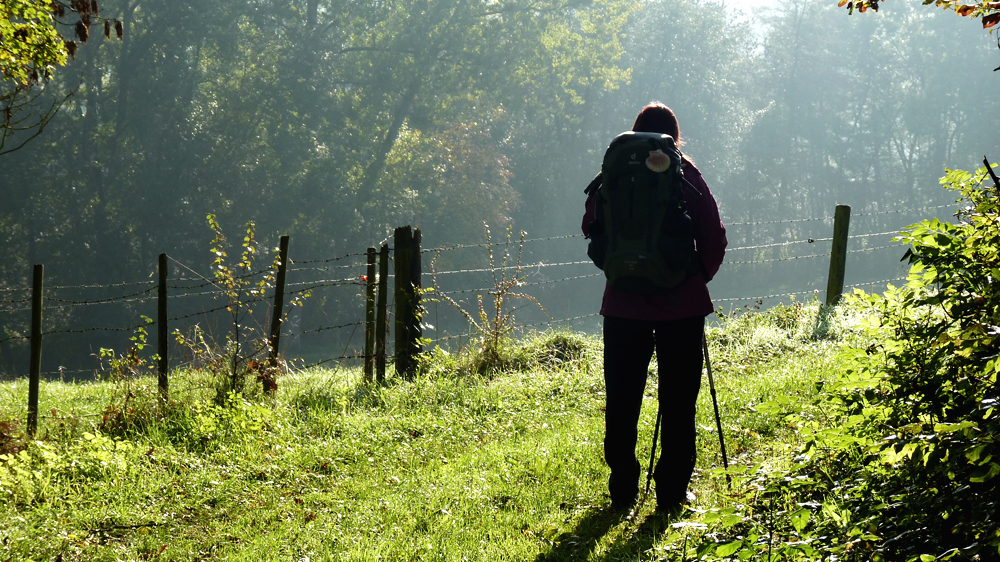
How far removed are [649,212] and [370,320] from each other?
5.03 m

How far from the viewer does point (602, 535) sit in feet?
12.8

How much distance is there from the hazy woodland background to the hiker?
8750mm

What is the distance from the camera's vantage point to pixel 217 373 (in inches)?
284

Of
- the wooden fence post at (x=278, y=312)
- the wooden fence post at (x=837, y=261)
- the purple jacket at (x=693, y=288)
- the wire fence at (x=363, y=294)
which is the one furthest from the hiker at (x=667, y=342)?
the wooden fence post at (x=837, y=261)

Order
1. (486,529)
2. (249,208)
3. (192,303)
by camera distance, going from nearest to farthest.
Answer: (486,529) → (192,303) → (249,208)

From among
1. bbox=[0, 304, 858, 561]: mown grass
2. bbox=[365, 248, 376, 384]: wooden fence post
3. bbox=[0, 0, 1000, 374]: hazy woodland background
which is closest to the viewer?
bbox=[0, 304, 858, 561]: mown grass

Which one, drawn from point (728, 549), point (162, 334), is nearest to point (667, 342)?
point (728, 549)

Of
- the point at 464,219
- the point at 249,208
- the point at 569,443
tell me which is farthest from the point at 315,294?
the point at 569,443

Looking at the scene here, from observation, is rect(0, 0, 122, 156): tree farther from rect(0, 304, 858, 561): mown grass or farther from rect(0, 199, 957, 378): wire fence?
rect(0, 304, 858, 561): mown grass

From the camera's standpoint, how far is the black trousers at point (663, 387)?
390 centimetres

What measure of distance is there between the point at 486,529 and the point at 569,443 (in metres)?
1.53

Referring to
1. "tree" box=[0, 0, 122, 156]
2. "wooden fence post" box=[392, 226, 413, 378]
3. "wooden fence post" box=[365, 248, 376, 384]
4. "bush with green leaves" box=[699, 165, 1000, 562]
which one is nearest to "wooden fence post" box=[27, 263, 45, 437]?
"tree" box=[0, 0, 122, 156]

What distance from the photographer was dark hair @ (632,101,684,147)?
3957 millimetres

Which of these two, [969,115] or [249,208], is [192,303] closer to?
[249,208]
